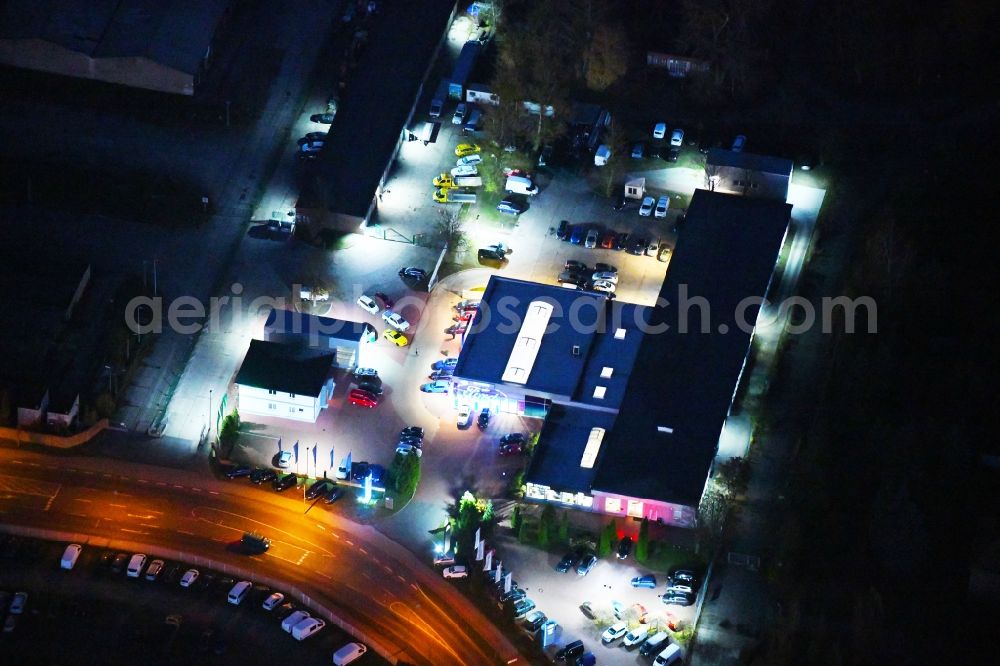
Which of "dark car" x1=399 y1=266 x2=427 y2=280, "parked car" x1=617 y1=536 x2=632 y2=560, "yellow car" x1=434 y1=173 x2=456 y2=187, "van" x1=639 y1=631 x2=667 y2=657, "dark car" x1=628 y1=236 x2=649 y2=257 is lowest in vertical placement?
"van" x1=639 y1=631 x2=667 y2=657

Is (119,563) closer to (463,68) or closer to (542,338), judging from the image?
(542,338)

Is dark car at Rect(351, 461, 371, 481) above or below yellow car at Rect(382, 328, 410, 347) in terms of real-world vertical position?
below

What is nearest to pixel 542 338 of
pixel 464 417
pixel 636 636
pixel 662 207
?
pixel 464 417

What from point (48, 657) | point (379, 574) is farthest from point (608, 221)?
point (48, 657)

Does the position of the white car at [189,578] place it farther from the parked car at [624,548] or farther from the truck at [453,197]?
the truck at [453,197]

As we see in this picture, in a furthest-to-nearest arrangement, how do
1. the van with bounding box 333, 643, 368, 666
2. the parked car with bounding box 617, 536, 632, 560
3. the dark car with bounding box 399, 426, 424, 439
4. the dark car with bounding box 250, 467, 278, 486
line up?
the dark car with bounding box 399, 426, 424, 439 < the dark car with bounding box 250, 467, 278, 486 < the parked car with bounding box 617, 536, 632, 560 < the van with bounding box 333, 643, 368, 666

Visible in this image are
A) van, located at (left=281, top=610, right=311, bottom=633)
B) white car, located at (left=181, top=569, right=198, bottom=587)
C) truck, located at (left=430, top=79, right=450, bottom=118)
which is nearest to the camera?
van, located at (left=281, top=610, right=311, bottom=633)

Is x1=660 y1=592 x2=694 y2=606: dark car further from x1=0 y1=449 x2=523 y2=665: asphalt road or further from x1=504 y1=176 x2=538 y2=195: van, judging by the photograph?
x1=504 y1=176 x2=538 y2=195: van

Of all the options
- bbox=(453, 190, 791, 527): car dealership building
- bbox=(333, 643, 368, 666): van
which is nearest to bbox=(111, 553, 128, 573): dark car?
bbox=(333, 643, 368, 666): van

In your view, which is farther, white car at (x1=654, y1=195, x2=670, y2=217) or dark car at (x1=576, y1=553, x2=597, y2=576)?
white car at (x1=654, y1=195, x2=670, y2=217)
